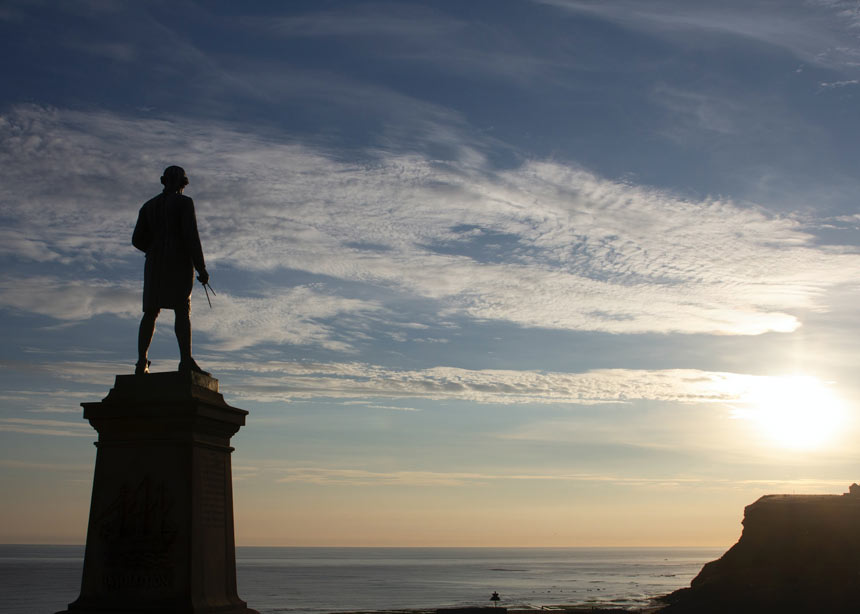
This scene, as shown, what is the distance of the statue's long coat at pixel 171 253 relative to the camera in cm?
1049

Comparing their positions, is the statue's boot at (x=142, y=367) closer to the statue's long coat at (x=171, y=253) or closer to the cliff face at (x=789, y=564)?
the statue's long coat at (x=171, y=253)

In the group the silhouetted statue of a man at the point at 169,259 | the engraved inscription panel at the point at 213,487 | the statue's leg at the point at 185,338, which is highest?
the silhouetted statue of a man at the point at 169,259

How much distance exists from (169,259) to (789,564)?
232 ft

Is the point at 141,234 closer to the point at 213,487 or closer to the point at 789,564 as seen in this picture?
the point at 213,487

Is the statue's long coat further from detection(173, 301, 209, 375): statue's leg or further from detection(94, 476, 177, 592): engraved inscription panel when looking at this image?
detection(94, 476, 177, 592): engraved inscription panel

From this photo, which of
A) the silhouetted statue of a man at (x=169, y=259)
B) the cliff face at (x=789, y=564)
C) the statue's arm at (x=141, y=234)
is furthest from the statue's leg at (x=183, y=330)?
the cliff face at (x=789, y=564)

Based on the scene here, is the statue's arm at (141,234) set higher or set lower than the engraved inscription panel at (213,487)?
higher

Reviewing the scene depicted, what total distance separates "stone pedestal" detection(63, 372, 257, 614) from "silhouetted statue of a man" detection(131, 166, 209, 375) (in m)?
0.81

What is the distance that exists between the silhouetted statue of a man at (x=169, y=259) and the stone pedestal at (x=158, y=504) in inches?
32.0

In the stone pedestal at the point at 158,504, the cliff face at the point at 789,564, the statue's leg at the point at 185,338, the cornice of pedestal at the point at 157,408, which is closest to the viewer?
the stone pedestal at the point at 158,504

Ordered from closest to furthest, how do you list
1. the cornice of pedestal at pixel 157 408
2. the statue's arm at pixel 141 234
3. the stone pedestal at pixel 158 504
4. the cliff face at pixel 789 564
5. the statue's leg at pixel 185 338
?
the stone pedestal at pixel 158 504, the cornice of pedestal at pixel 157 408, the statue's leg at pixel 185 338, the statue's arm at pixel 141 234, the cliff face at pixel 789 564

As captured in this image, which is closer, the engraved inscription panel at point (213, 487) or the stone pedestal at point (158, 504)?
the stone pedestal at point (158, 504)

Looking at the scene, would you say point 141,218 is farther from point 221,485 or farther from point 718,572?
point 718,572

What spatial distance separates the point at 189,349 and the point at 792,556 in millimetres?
71594
